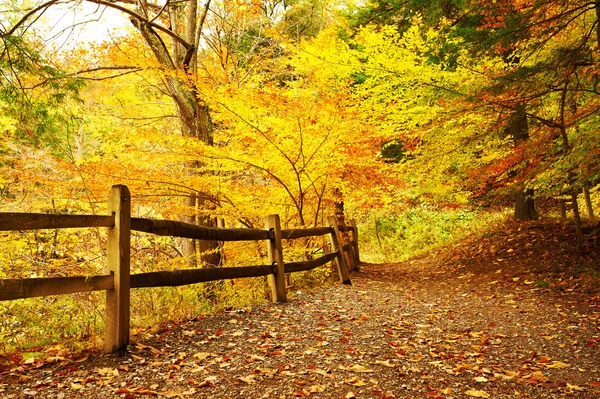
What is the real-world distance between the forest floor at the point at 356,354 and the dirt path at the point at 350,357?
0.01 metres

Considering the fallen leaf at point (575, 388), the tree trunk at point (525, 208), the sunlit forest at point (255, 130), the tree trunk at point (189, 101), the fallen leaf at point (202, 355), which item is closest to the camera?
the fallen leaf at point (575, 388)

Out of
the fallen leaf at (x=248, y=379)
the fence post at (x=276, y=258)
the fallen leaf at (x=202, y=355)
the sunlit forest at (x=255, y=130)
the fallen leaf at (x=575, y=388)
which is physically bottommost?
the fallen leaf at (x=575, y=388)

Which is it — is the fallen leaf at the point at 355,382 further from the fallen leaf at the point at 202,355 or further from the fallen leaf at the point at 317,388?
the fallen leaf at the point at 202,355

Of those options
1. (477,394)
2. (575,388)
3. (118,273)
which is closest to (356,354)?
(477,394)

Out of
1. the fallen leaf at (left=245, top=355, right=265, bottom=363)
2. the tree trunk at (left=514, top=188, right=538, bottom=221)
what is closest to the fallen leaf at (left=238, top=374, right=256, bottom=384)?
the fallen leaf at (left=245, top=355, right=265, bottom=363)

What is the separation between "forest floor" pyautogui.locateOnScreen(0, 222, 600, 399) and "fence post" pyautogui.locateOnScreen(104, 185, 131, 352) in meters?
0.18

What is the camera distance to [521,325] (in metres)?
6.38

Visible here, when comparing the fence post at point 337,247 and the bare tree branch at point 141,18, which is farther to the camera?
the fence post at point 337,247

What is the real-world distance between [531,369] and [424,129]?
7.76 metres

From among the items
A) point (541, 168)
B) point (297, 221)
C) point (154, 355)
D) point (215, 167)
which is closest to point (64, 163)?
point (215, 167)

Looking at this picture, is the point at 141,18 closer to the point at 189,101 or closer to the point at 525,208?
the point at 189,101

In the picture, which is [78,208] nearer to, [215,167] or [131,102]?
[215,167]

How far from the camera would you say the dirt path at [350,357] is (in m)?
3.61

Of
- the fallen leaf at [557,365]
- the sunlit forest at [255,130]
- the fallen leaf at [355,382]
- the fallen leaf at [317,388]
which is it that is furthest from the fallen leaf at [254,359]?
the fallen leaf at [557,365]
